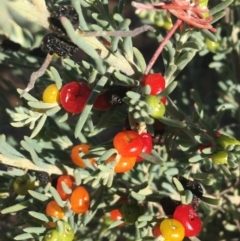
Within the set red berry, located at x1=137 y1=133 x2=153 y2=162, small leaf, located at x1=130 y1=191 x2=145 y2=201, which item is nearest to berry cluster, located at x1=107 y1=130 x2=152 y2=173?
red berry, located at x1=137 y1=133 x2=153 y2=162

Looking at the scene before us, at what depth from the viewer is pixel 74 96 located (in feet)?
3.01

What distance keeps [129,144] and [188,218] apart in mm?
202

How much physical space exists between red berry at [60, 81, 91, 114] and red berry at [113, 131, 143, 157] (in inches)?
4.1

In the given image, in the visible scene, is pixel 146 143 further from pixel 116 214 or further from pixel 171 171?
pixel 116 214

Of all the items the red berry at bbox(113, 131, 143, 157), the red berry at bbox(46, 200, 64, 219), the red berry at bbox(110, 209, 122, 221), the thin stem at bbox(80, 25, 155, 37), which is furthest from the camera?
the red berry at bbox(110, 209, 122, 221)

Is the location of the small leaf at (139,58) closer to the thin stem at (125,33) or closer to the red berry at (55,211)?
the thin stem at (125,33)

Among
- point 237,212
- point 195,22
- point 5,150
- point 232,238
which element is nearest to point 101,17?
point 195,22

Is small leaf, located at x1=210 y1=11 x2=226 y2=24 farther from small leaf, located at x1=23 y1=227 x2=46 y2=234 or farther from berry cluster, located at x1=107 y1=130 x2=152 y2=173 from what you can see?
small leaf, located at x1=23 y1=227 x2=46 y2=234

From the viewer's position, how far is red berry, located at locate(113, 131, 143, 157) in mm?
873

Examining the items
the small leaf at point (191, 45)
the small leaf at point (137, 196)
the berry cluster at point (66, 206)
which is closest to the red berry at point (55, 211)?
the berry cluster at point (66, 206)

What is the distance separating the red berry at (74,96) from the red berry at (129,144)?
0.11m

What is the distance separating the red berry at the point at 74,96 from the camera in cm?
92

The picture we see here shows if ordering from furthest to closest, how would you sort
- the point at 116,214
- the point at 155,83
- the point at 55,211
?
the point at 116,214 < the point at 55,211 < the point at 155,83

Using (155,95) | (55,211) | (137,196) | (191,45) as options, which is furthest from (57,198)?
(191,45)
